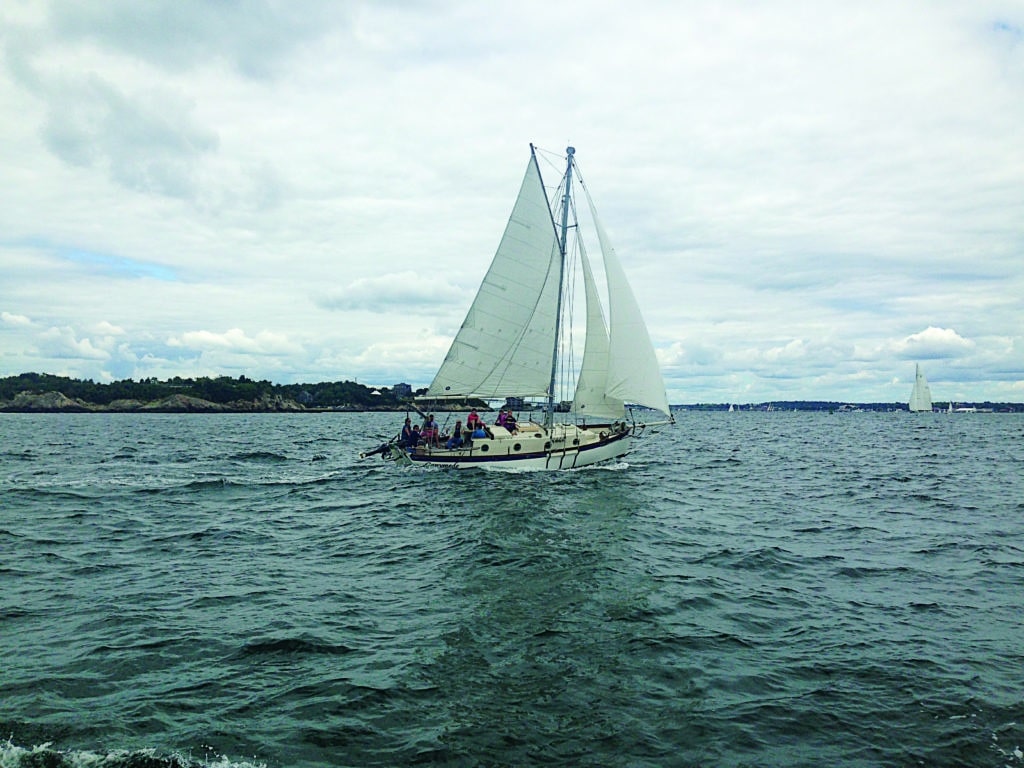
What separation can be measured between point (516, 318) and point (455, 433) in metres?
6.85

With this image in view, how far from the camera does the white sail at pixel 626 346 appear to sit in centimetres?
3481

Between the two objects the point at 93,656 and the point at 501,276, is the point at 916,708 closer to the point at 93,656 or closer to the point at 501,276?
the point at 93,656

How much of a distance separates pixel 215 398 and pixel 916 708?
19596 cm

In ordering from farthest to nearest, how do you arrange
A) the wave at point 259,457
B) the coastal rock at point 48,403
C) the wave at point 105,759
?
the coastal rock at point 48,403 → the wave at point 259,457 → the wave at point 105,759

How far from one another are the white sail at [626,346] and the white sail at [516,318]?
10.2 ft

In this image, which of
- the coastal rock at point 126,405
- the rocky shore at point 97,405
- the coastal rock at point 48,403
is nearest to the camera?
the rocky shore at point 97,405

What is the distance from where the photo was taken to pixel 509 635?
11.3 metres

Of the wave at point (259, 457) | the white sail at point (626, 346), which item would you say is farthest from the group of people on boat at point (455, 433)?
the wave at point (259, 457)

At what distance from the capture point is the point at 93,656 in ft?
33.1

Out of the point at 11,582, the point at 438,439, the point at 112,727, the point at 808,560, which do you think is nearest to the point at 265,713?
the point at 112,727

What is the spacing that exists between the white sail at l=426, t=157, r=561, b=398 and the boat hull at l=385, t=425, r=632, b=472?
307 cm

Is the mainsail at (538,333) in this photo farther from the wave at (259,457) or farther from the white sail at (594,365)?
the wave at (259,457)

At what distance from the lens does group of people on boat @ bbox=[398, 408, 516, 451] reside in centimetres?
3412

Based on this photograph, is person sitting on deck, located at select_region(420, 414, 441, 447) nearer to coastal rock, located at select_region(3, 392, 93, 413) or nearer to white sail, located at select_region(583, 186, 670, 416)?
white sail, located at select_region(583, 186, 670, 416)
